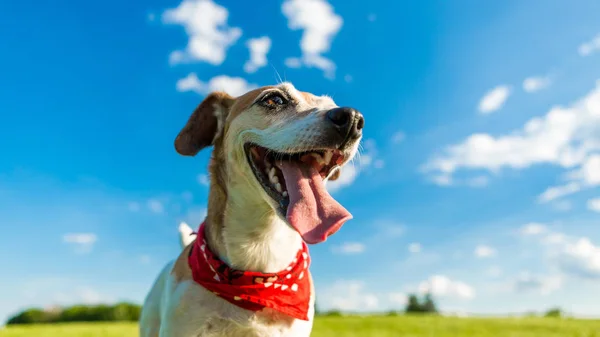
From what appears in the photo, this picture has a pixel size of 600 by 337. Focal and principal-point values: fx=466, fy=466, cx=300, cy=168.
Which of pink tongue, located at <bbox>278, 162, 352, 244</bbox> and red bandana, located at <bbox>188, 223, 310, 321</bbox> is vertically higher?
pink tongue, located at <bbox>278, 162, 352, 244</bbox>

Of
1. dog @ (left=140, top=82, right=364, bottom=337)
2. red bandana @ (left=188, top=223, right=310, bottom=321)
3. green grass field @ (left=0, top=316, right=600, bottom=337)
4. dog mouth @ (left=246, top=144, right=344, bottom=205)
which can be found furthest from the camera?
green grass field @ (left=0, top=316, right=600, bottom=337)

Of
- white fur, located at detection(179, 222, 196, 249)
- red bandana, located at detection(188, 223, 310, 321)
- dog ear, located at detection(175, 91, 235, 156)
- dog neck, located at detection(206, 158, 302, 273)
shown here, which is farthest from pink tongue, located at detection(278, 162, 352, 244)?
white fur, located at detection(179, 222, 196, 249)

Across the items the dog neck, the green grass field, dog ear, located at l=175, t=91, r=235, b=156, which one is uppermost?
dog ear, located at l=175, t=91, r=235, b=156

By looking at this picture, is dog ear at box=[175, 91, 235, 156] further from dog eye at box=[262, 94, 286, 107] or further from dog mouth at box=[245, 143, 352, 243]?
dog mouth at box=[245, 143, 352, 243]

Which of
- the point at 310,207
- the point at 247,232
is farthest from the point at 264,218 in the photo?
the point at 310,207

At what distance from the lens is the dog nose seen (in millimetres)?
4105

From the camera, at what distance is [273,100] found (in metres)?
4.91

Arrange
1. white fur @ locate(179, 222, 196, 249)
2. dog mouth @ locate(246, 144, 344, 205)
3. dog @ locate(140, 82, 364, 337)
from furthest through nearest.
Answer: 1. white fur @ locate(179, 222, 196, 249)
2. dog mouth @ locate(246, 144, 344, 205)
3. dog @ locate(140, 82, 364, 337)

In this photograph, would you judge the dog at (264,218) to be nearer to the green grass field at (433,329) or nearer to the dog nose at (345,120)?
the dog nose at (345,120)

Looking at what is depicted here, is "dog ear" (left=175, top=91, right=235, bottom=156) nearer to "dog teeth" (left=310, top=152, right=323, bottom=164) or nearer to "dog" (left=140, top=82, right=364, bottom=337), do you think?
"dog" (left=140, top=82, right=364, bottom=337)

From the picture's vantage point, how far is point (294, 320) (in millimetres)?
4695

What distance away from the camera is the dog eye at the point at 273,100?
4879 millimetres

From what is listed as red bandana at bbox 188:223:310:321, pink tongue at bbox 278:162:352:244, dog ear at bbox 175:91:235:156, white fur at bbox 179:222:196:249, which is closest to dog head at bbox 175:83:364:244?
pink tongue at bbox 278:162:352:244

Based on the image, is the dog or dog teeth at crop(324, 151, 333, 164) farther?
dog teeth at crop(324, 151, 333, 164)
